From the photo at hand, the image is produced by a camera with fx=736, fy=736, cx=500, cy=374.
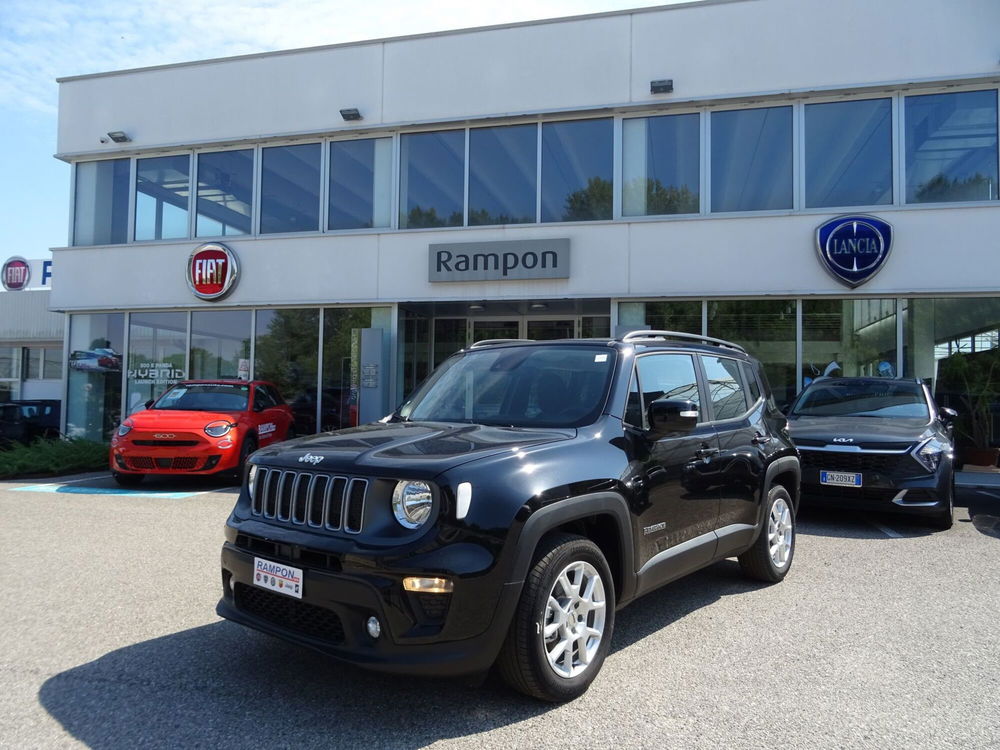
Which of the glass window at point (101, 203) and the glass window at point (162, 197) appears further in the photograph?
the glass window at point (101, 203)

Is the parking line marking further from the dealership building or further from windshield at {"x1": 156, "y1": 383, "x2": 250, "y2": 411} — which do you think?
windshield at {"x1": 156, "y1": 383, "x2": 250, "y2": 411}

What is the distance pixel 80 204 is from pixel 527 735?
1666 centimetres

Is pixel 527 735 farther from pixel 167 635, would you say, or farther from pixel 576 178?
pixel 576 178

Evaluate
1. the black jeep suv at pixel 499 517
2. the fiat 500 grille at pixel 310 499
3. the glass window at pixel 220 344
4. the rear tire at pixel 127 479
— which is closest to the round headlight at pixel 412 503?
the black jeep suv at pixel 499 517

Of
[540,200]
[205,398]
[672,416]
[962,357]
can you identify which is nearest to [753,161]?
[540,200]

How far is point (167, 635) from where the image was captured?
412cm

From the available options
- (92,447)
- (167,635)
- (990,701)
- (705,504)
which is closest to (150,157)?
(92,447)

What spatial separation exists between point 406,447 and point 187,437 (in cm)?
733

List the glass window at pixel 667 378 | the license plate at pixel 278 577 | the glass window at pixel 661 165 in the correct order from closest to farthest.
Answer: the license plate at pixel 278 577, the glass window at pixel 667 378, the glass window at pixel 661 165

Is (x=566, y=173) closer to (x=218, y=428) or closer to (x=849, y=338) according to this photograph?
(x=849, y=338)

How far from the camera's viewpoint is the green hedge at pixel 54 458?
453 inches

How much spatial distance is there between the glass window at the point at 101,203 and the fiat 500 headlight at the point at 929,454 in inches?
593

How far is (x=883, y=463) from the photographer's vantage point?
722cm

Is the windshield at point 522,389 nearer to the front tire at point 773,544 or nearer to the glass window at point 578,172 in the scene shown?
the front tire at point 773,544
